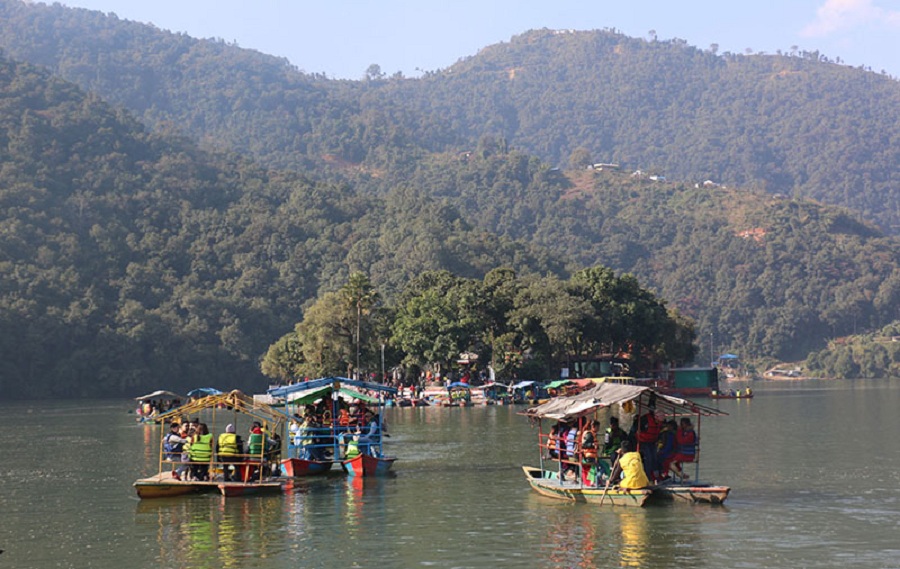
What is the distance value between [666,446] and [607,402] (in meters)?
2.58

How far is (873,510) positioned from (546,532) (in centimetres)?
1049

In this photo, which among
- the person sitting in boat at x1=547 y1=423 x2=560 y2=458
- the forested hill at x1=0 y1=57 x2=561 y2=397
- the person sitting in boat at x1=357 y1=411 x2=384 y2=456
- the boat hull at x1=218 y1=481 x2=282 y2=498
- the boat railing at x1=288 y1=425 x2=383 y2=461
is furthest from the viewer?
the forested hill at x1=0 y1=57 x2=561 y2=397

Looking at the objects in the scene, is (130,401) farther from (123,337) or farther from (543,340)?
(543,340)

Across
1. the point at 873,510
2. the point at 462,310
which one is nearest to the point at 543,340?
the point at 462,310

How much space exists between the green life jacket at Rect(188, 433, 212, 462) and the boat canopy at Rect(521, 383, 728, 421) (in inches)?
399

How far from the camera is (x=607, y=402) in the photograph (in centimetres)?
3381

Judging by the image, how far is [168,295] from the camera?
178 meters

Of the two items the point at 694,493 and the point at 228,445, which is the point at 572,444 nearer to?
the point at 694,493

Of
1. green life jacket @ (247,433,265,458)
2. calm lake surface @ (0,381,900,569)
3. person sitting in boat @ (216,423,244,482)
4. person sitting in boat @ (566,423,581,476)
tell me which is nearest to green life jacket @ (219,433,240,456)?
person sitting in boat @ (216,423,244,482)

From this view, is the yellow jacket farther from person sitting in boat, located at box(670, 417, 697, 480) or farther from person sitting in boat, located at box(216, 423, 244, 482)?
person sitting in boat, located at box(216, 423, 244, 482)

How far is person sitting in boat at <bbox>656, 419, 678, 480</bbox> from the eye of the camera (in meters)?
34.8

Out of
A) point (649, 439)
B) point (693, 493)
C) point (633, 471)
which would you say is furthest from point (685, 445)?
point (633, 471)

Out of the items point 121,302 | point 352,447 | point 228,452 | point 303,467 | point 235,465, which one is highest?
point 121,302

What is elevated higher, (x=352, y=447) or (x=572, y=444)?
(x=572, y=444)
